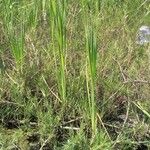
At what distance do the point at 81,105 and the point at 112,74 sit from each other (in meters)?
0.31

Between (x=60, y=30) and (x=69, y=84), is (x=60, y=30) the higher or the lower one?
the higher one

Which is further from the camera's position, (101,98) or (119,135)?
(101,98)

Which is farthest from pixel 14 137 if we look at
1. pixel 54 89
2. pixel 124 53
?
pixel 124 53

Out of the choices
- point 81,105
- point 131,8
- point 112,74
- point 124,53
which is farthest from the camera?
point 131,8

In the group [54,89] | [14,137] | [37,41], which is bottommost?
[14,137]

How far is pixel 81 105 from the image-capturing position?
266cm

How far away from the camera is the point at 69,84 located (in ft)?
9.12

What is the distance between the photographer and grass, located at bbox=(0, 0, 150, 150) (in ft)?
8.29

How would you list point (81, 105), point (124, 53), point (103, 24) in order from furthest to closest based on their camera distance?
point (103, 24)
point (124, 53)
point (81, 105)

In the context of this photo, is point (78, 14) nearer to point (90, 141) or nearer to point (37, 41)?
point (37, 41)

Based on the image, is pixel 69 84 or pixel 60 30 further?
pixel 69 84

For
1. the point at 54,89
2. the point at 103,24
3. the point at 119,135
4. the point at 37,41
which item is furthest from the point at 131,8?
the point at 119,135

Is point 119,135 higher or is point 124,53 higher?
point 124,53

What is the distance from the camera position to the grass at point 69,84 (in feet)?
8.29
